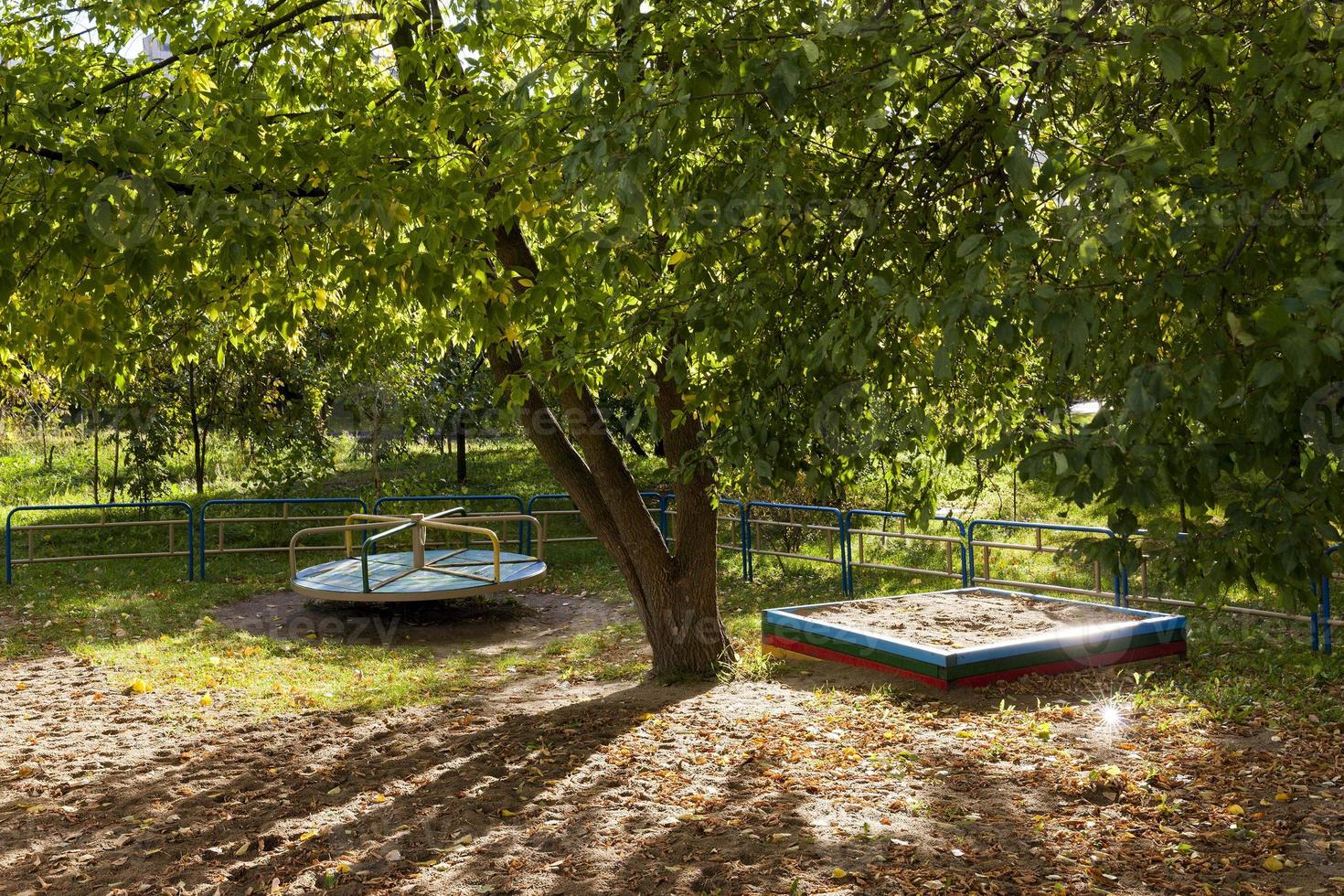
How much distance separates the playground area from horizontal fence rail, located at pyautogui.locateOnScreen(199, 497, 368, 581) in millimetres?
2365

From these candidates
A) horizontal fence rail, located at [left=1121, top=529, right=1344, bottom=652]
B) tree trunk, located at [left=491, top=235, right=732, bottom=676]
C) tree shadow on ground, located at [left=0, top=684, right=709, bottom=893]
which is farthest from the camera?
horizontal fence rail, located at [left=1121, top=529, right=1344, bottom=652]

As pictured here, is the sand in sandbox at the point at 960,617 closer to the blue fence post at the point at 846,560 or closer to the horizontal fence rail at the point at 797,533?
the horizontal fence rail at the point at 797,533

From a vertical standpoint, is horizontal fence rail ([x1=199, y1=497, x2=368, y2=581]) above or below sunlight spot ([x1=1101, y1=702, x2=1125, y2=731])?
above

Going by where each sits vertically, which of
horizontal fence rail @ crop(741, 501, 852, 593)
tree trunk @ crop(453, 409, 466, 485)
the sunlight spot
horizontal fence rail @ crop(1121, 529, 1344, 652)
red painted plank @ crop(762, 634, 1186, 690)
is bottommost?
the sunlight spot

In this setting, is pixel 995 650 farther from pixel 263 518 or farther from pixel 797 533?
pixel 263 518

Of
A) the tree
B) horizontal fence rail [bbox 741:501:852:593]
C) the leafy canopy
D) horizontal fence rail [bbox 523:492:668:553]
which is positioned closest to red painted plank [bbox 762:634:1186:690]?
the leafy canopy

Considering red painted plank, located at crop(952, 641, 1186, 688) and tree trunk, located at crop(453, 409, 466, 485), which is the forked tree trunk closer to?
red painted plank, located at crop(952, 641, 1186, 688)

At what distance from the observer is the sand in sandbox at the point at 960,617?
8930 millimetres

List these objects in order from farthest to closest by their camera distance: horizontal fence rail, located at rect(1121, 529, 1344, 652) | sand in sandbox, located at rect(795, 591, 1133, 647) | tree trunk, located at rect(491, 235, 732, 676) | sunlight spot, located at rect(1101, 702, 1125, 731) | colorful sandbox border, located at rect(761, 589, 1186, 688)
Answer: horizontal fence rail, located at rect(1121, 529, 1344, 652) → sand in sandbox, located at rect(795, 591, 1133, 647) → tree trunk, located at rect(491, 235, 732, 676) → colorful sandbox border, located at rect(761, 589, 1186, 688) → sunlight spot, located at rect(1101, 702, 1125, 731)

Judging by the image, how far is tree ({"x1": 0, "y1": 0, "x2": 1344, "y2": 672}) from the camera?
3205 millimetres

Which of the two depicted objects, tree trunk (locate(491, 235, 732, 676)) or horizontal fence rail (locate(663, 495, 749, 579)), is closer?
tree trunk (locate(491, 235, 732, 676))

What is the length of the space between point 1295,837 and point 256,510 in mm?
15368

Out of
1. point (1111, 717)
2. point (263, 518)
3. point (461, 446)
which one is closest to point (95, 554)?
point (263, 518)

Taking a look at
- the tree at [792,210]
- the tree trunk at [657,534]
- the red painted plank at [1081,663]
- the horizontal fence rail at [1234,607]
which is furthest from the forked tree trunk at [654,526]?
the horizontal fence rail at [1234,607]
